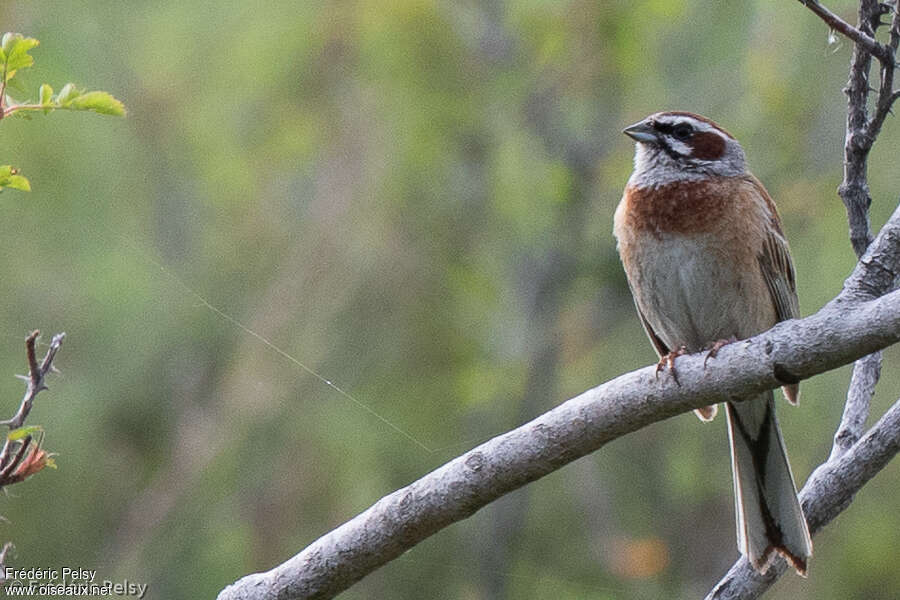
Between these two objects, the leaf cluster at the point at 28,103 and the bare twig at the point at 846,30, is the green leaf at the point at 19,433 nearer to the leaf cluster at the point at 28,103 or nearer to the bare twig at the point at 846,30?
the leaf cluster at the point at 28,103

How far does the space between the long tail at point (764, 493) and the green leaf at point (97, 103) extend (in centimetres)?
241

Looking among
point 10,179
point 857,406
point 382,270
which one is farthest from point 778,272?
point 10,179

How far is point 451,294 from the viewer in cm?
702

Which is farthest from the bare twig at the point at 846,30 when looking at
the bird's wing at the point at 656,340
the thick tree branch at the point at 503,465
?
the bird's wing at the point at 656,340

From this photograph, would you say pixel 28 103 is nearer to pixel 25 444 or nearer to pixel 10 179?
pixel 10 179

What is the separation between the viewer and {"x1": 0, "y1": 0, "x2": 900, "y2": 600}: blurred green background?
243 inches

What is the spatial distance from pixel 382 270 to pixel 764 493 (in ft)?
10.4

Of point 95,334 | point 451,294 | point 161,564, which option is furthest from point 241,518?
point 451,294

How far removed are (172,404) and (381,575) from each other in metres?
1.49

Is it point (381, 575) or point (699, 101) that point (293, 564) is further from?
point (699, 101)

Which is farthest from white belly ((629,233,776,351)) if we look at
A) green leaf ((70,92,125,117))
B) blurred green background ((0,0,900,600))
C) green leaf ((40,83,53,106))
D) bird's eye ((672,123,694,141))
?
green leaf ((40,83,53,106))

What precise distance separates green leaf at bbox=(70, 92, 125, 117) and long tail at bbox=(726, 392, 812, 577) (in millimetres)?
2409

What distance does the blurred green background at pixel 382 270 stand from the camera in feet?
20.2

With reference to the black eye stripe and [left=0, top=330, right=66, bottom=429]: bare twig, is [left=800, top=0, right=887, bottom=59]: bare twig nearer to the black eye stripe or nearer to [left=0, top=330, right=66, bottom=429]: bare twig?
the black eye stripe
